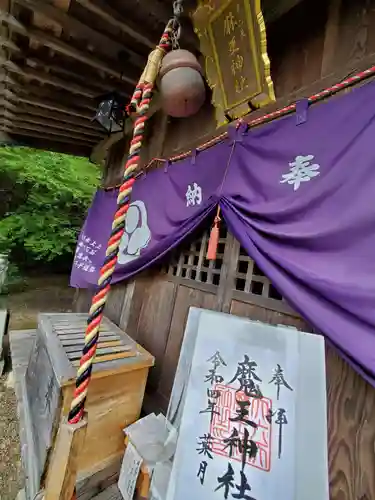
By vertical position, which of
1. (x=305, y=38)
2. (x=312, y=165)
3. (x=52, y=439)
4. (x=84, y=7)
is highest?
(x=84, y=7)

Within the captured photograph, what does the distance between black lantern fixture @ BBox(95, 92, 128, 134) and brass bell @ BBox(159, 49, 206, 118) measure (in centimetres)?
→ 183

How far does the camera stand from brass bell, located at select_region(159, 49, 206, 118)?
2385 mm

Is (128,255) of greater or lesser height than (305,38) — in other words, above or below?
below

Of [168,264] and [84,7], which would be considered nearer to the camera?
[84,7]

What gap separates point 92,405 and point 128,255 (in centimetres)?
186

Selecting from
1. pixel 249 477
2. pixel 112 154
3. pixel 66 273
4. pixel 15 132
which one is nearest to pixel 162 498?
pixel 249 477

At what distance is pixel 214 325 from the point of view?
1283mm

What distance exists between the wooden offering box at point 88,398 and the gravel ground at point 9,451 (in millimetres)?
584

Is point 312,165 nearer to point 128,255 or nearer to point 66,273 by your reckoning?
point 128,255

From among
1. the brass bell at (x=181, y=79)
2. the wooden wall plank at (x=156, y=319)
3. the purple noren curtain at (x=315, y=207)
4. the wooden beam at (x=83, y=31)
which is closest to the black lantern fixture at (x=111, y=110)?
the wooden beam at (x=83, y=31)

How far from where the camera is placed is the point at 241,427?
1.07 meters

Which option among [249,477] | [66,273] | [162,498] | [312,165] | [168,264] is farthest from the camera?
[66,273]

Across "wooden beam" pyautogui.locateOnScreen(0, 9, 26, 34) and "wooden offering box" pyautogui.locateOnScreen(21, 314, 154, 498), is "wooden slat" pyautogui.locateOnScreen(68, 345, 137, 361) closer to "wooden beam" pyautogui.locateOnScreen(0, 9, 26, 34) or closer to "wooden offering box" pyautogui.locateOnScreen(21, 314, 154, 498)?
"wooden offering box" pyautogui.locateOnScreen(21, 314, 154, 498)

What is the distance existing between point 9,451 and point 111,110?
15.8 ft
